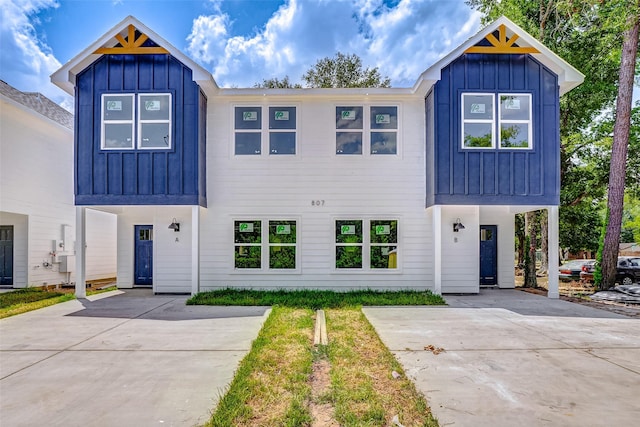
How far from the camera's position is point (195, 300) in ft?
28.2

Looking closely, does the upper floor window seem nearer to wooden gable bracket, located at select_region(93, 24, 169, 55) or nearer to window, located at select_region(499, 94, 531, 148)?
wooden gable bracket, located at select_region(93, 24, 169, 55)

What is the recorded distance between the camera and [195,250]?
366 inches

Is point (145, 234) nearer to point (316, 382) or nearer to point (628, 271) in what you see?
point (316, 382)

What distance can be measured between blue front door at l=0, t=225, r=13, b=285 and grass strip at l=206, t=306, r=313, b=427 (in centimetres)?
1072

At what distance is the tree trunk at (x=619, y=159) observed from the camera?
35.6 ft

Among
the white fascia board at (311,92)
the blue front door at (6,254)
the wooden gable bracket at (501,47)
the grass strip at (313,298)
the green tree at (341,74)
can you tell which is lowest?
the grass strip at (313,298)

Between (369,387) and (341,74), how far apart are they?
20.5 metres

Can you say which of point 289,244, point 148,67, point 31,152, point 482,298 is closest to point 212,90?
point 148,67

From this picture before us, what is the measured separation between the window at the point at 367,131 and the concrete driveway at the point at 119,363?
5.11 metres

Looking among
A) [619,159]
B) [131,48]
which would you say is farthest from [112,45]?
[619,159]

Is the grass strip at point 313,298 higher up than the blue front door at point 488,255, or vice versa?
the blue front door at point 488,255

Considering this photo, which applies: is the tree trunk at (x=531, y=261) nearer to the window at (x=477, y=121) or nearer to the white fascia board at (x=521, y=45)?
the window at (x=477, y=121)

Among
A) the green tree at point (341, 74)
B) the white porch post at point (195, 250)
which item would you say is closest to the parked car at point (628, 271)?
the white porch post at point (195, 250)

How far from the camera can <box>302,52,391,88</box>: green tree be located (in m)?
21.2
